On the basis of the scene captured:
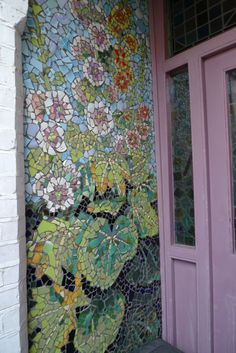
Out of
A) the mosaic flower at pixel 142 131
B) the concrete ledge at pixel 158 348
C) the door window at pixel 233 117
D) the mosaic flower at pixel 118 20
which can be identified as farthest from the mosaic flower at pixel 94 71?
the concrete ledge at pixel 158 348

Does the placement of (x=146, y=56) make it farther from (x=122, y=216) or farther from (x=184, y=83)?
(x=122, y=216)

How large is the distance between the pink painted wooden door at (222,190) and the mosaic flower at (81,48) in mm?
603

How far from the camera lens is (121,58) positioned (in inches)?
64.2

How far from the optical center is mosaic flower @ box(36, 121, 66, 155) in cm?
129

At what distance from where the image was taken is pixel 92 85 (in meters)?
1.48

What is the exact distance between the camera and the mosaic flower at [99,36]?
4.92 ft

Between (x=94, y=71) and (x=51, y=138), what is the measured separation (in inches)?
16.9

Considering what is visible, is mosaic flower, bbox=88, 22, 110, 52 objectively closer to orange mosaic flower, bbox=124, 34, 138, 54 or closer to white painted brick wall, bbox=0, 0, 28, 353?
orange mosaic flower, bbox=124, 34, 138, 54

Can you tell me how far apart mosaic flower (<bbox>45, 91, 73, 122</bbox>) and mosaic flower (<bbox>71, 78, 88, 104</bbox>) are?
0.18 feet

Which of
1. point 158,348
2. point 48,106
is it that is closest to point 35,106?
point 48,106

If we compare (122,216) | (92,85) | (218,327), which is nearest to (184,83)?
(92,85)

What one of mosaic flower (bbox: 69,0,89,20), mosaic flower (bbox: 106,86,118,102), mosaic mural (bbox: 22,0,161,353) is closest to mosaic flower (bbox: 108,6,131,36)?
mosaic mural (bbox: 22,0,161,353)

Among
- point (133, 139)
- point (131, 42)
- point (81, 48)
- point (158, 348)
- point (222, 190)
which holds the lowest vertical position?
point (158, 348)

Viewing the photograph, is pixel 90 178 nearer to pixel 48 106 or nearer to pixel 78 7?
pixel 48 106
